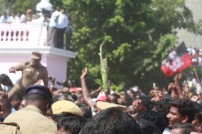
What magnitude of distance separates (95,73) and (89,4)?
9.47ft

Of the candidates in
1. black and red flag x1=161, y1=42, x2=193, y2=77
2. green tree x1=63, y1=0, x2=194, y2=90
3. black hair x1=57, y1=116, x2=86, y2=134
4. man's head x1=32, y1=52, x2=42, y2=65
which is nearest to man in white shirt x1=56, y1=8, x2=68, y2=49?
black and red flag x1=161, y1=42, x2=193, y2=77

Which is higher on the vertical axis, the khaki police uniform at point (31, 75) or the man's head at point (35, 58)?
the man's head at point (35, 58)

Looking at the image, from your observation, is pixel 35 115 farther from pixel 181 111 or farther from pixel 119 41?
pixel 119 41

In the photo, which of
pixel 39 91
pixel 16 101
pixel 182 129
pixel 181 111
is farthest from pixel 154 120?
pixel 16 101

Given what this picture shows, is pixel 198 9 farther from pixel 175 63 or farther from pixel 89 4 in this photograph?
pixel 175 63

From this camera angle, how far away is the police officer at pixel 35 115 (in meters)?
5.18

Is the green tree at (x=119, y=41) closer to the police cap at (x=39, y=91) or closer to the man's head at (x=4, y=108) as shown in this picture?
the man's head at (x=4, y=108)

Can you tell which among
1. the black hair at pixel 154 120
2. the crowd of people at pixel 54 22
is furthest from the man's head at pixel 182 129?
the crowd of people at pixel 54 22

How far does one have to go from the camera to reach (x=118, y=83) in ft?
96.3

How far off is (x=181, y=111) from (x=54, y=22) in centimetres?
1426

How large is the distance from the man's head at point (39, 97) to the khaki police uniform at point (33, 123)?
0.26 metres

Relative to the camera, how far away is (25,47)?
22.0 m

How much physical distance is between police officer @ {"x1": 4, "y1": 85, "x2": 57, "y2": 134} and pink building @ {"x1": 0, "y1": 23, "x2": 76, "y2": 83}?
1592cm

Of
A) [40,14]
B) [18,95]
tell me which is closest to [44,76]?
[18,95]
